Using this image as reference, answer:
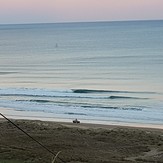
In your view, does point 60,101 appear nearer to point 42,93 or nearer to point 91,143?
point 42,93

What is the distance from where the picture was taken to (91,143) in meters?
17.7

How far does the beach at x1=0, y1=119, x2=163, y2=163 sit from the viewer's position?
44.0 ft

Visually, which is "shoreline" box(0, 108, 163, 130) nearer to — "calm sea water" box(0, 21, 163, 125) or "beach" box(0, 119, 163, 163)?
"calm sea water" box(0, 21, 163, 125)

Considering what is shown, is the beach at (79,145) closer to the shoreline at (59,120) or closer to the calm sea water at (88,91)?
the shoreline at (59,120)

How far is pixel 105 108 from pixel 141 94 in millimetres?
6125

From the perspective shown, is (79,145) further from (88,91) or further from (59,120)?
(88,91)

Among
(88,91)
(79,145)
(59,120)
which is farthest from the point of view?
(88,91)

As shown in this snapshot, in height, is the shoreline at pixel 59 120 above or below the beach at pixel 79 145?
above

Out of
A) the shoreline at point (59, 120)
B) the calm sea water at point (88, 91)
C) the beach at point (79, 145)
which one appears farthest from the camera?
the calm sea water at point (88, 91)

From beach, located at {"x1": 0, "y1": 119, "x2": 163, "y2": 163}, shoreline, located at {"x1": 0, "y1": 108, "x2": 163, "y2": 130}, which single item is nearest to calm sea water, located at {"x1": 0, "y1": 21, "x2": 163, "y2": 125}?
shoreline, located at {"x1": 0, "y1": 108, "x2": 163, "y2": 130}

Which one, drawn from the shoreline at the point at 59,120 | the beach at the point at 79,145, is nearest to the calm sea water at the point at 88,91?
the shoreline at the point at 59,120

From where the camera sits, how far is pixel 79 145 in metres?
17.0

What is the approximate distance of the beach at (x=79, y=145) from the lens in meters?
13.4

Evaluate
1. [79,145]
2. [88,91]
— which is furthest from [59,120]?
[88,91]
